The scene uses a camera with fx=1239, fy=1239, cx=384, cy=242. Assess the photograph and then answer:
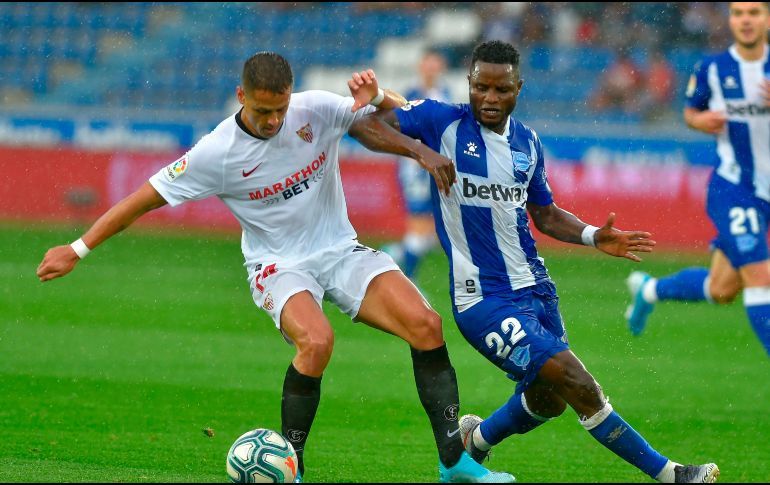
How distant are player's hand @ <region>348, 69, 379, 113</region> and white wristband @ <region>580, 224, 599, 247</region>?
1259 millimetres

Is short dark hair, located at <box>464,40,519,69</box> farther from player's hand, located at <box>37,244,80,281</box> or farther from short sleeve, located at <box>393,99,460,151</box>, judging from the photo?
player's hand, located at <box>37,244,80,281</box>

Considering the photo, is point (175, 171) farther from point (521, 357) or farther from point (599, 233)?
point (599, 233)

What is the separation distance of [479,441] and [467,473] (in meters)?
0.71

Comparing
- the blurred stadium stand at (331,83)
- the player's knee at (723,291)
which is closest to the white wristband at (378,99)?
the player's knee at (723,291)

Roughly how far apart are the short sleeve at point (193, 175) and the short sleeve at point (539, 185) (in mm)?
1565

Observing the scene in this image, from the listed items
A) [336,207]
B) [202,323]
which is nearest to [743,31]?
[336,207]

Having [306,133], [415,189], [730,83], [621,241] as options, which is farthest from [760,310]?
[415,189]

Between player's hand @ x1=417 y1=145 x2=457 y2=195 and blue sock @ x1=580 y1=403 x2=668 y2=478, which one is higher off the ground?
player's hand @ x1=417 y1=145 x2=457 y2=195

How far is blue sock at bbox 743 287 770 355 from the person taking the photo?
787cm

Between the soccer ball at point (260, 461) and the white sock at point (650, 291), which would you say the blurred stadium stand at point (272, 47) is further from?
the soccer ball at point (260, 461)

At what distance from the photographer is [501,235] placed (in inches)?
240

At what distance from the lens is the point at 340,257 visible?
251 inches

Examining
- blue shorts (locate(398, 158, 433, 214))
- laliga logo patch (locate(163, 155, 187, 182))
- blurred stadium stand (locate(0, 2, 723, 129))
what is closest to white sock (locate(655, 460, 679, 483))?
laliga logo patch (locate(163, 155, 187, 182))

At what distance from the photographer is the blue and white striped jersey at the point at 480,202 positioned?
6.05 meters
